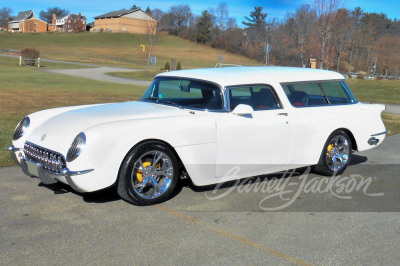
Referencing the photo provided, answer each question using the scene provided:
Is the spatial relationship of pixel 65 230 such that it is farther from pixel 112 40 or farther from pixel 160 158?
pixel 112 40

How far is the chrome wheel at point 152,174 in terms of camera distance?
454cm

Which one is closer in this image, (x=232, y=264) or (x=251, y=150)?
(x=232, y=264)

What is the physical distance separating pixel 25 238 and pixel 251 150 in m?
2.69

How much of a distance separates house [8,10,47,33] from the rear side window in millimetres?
157939

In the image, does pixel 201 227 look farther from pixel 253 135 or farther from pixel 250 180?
pixel 250 180

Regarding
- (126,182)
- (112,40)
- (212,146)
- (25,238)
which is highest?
(112,40)

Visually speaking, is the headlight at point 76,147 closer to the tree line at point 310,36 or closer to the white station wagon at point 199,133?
the white station wagon at point 199,133

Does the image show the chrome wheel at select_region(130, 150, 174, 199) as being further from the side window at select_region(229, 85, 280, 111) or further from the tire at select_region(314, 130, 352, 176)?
the tire at select_region(314, 130, 352, 176)

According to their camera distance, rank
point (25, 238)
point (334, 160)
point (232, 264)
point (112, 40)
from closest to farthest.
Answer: point (232, 264) → point (25, 238) → point (334, 160) → point (112, 40)

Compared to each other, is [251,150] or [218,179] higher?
[251,150]

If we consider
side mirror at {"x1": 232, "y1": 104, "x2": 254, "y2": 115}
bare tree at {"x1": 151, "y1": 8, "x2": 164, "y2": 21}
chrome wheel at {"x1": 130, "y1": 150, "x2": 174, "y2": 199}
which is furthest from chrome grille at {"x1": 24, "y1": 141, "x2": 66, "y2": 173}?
bare tree at {"x1": 151, "y1": 8, "x2": 164, "y2": 21}

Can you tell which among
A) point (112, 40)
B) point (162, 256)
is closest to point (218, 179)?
point (162, 256)

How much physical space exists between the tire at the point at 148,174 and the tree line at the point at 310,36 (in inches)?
734

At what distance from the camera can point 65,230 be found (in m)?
3.90
